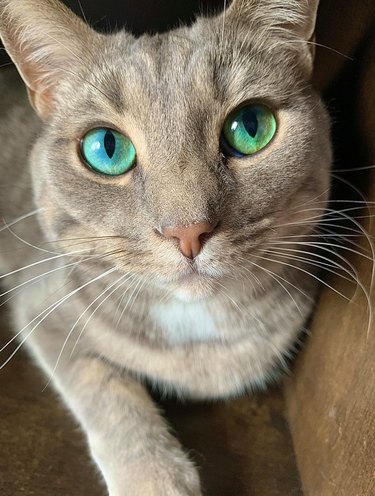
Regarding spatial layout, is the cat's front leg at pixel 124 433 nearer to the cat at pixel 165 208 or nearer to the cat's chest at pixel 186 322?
the cat at pixel 165 208

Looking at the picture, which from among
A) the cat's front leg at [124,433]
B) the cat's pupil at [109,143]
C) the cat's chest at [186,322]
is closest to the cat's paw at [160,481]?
the cat's front leg at [124,433]

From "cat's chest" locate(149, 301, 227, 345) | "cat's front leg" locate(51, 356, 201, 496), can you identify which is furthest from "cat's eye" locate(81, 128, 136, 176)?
"cat's front leg" locate(51, 356, 201, 496)

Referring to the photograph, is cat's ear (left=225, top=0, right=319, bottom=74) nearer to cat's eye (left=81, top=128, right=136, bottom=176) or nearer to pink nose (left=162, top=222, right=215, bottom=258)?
cat's eye (left=81, top=128, right=136, bottom=176)

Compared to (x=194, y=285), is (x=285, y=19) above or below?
above

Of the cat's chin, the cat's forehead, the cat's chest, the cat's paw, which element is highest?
the cat's forehead

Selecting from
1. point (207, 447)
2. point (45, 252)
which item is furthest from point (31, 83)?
point (207, 447)

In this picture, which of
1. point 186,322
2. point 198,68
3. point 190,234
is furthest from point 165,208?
point 186,322

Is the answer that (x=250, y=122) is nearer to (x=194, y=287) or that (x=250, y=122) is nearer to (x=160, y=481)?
(x=194, y=287)

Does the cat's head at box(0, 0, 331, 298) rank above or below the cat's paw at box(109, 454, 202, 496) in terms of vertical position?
above
